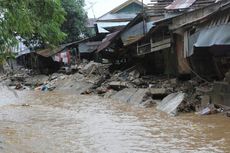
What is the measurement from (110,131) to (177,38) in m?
6.47

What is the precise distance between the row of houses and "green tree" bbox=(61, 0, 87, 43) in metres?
5.89

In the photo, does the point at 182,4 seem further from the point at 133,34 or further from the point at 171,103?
the point at 133,34

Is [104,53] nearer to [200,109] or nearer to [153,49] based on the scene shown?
[153,49]

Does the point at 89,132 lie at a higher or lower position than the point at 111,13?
lower

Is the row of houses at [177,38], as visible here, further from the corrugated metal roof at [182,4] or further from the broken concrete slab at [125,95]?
the broken concrete slab at [125,95]

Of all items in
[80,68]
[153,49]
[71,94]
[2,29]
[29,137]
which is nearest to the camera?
[2,29]

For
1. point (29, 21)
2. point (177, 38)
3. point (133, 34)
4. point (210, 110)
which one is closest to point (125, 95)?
point (177, 38)

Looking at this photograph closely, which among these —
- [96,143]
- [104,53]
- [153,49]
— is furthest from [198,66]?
[104,53]

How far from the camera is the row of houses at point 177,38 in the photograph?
12.0 m

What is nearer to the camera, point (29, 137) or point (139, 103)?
point (29, 137)

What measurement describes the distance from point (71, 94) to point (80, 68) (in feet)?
18.4

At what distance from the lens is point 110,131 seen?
1117 centimetres

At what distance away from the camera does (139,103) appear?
15.9 meters

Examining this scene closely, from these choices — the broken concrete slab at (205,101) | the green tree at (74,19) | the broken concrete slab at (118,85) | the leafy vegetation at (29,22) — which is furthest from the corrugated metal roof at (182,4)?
the green tree at (74,19)
